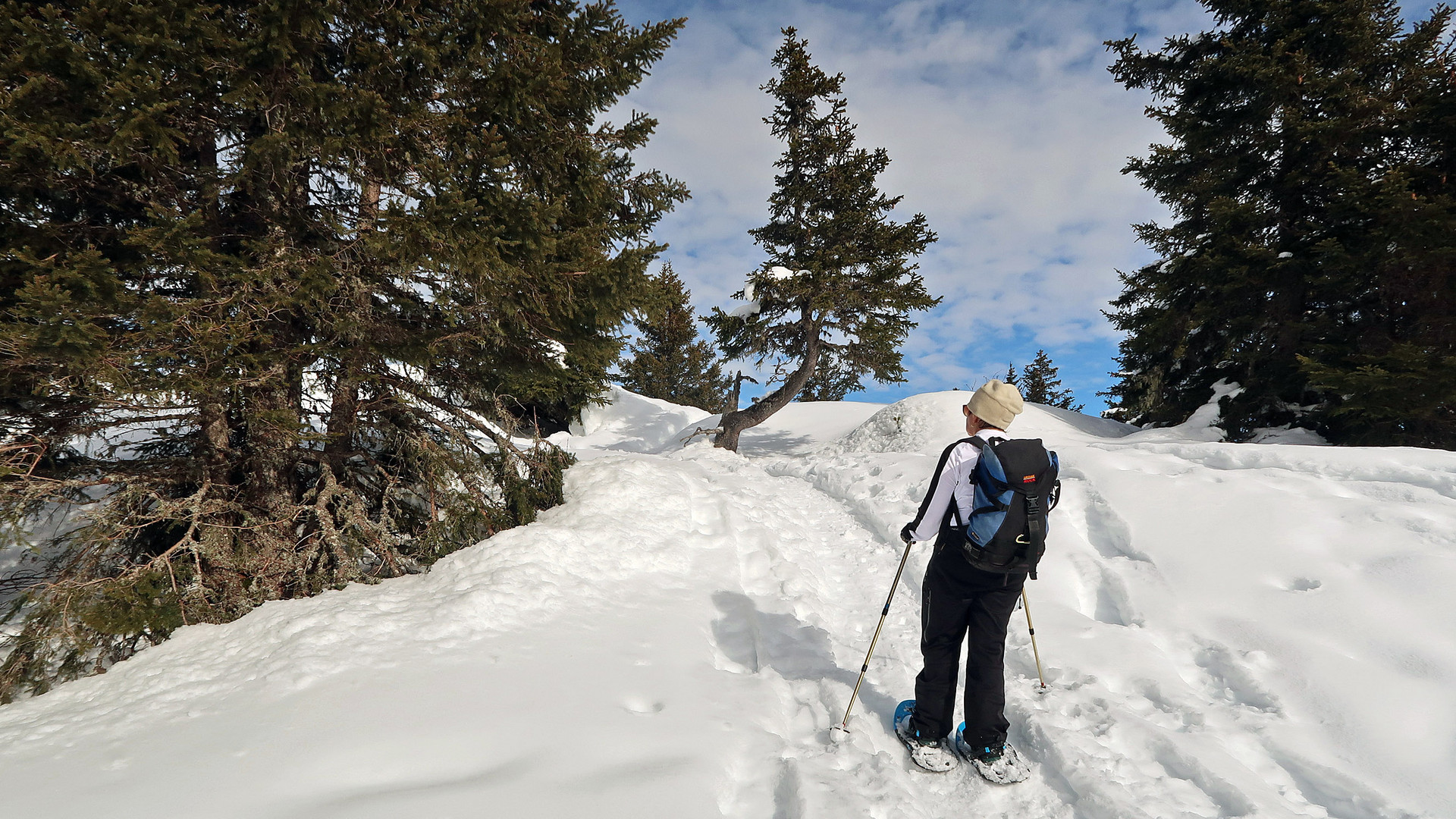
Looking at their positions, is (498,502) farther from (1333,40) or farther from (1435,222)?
(1333,40)

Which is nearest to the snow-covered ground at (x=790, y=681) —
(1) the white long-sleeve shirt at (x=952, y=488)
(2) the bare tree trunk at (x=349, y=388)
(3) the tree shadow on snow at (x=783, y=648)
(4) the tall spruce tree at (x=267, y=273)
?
(3) the tree shadow on snow at (x=783, y=648)

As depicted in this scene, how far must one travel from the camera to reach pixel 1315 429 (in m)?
11.5

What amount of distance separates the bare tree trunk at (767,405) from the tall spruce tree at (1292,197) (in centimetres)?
879

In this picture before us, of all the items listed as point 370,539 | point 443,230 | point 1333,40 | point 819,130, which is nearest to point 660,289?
point 443,230

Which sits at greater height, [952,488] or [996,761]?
[952,488]

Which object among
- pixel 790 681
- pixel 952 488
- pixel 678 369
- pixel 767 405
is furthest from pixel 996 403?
pixel 678 369

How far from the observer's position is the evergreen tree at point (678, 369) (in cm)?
3006

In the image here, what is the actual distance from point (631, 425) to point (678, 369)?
11.6 meters

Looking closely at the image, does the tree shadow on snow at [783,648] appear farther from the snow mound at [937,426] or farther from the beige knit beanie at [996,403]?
the snow mound at [937,426]

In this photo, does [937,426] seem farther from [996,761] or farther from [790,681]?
[996,761]

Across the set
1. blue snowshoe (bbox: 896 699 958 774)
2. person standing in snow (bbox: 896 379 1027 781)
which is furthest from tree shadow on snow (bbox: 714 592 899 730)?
person standing in snow (bbox: 896 379 1027 781)

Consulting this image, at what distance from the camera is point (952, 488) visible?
3250 millimetres

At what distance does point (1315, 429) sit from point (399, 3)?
1715 centimetres

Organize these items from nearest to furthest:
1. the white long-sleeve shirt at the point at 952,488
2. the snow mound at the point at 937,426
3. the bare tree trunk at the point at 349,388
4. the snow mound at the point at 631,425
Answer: the white long-sleeve shirt at the point at 952,488 < the bare tree trunk at the point at 349,388 < the snow mound at the point at 937,426 < the snow mound at the point at 631,425
